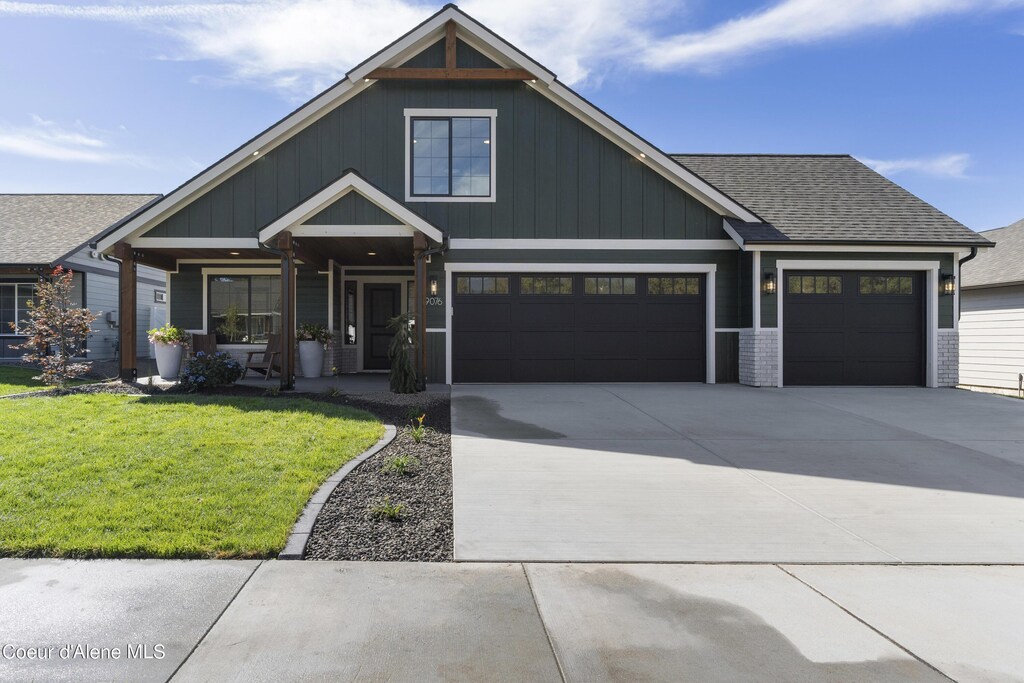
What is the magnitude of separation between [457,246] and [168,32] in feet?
22.8

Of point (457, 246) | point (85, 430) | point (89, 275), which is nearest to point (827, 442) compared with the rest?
point (457, 246)

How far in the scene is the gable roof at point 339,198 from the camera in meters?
9.52

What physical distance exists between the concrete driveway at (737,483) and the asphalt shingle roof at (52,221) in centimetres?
1436

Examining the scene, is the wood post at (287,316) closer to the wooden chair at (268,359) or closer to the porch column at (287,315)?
the porch column at (287,315)

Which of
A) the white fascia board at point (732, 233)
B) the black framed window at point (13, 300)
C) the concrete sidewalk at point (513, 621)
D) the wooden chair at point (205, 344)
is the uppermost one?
the white fascia board at point (732, 233)

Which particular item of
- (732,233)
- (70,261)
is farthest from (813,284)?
(70,261)

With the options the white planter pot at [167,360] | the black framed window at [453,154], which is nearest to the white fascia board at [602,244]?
the black framed window at [453,154]

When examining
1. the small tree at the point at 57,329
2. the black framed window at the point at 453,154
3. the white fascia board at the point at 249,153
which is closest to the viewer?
the small tree at the point at 57,329

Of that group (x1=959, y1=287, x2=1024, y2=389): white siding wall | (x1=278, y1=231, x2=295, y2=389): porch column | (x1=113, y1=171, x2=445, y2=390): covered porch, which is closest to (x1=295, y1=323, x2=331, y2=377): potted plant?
(x1=113, y1=171, x2=445, y2=390): covered porch

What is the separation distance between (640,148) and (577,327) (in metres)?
3.84

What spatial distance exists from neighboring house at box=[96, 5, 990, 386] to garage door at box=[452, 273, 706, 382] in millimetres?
30

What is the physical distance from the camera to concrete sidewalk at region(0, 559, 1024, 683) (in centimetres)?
229

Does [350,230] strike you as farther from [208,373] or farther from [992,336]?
[992,336]

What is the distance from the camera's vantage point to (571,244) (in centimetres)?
1171
